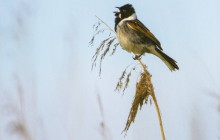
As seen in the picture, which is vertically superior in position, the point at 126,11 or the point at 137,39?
the point at 126,11

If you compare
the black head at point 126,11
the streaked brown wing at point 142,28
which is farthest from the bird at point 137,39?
the black head at point 126,11

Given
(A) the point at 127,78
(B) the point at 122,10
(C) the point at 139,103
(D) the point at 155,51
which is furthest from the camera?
(B) the point at 122,10

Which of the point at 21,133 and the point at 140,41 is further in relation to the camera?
the point at 140,41

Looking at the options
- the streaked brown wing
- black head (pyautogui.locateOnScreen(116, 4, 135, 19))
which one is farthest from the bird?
black head (pyautogui.locateOnScreen(116, 4, 135, 19))

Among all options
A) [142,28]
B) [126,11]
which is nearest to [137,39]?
[142,28]

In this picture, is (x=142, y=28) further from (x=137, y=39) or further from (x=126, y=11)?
(x=126, y=11)

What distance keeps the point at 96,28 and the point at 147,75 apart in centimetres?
63

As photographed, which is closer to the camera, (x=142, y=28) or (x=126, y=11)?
(x=142, y=28)

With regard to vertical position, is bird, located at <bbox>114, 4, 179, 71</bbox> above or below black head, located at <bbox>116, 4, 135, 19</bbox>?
below

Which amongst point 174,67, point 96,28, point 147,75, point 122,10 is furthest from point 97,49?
point 122,10

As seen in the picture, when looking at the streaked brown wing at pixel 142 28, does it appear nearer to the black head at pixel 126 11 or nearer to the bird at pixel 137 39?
the bird at pixel 137 39

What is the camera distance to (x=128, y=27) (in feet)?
13.4

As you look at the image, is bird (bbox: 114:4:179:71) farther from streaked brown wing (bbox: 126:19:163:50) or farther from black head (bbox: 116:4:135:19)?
black head (bbox: 116:4:135:19)

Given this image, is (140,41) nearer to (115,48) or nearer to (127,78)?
(115,48)
